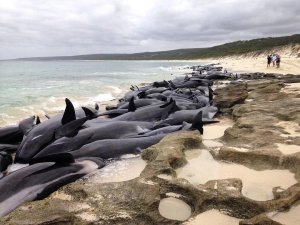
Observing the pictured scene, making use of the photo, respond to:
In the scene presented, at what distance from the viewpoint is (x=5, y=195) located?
4.23m

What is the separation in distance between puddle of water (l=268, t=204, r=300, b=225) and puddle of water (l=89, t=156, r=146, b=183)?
200 centimetres

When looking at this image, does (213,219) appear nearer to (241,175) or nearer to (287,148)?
(241,175)

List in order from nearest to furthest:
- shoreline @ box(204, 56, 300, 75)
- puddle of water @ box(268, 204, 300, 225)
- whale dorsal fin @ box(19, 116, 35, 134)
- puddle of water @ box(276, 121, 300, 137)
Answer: puddle of water @ box(268, 204, 300, 225) < puddle of water @ box(276, 121, 300, 137) < whale dorsal fin @ box(19, 116, 35, 134) < shoreline @ box(204, 56, 300, 75)

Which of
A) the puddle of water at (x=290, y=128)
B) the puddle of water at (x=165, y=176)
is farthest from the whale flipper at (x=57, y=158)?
the puddle of water at (x=290, y=128)

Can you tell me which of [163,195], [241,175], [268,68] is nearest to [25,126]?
[163,195]

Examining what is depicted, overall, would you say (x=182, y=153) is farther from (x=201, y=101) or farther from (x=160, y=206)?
(x=201, y=101)

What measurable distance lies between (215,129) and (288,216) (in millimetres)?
4340

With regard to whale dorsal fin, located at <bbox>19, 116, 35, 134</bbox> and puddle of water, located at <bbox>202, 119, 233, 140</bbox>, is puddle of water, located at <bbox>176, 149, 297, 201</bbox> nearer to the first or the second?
puddle of water, located at <bbox>202, 119, 233, 140</bbox>

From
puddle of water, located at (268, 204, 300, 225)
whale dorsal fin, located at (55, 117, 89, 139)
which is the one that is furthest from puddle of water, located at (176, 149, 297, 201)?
whale dorsal fin, located at (55, 117, 89, 139)

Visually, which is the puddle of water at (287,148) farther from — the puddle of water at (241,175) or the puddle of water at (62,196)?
the puddle of water at (62,196)

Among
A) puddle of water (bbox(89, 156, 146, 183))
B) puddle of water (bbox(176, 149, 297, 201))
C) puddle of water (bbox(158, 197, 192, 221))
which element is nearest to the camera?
puddle of water (bbox(158, 197, 192, 221))

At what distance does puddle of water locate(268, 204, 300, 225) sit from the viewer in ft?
10.3

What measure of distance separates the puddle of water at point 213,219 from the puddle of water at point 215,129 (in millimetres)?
3279

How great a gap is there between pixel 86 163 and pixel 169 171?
1427 millimetres
